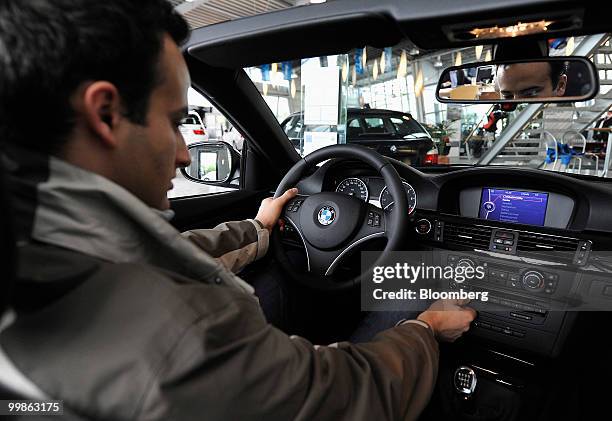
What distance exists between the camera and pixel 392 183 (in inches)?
57.4

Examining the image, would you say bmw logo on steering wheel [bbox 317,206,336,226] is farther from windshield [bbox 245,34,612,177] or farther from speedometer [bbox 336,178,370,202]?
windshield [bbox 245,34,612,177]

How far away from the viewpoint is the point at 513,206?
159cm

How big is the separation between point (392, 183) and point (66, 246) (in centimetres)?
110

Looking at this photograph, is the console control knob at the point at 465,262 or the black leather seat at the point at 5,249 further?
the console control knob at the point at 465,262

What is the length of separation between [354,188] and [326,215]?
0.85ft

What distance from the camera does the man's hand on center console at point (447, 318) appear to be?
1.18 m

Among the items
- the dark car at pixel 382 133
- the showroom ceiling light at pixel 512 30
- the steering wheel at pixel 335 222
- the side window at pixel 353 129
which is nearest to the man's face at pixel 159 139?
the showroom ceiling light at pixel 512 30

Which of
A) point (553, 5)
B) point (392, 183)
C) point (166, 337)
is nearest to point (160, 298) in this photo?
point (166, 337)

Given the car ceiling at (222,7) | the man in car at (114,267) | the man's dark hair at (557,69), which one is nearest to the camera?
the man in car at (114,267)

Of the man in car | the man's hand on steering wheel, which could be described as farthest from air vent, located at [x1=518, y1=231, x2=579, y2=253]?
the man in car

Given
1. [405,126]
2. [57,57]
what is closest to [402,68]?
[405,126]

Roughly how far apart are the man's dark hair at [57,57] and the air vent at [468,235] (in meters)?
1.31

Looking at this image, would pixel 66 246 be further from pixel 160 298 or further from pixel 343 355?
pixel 343 355

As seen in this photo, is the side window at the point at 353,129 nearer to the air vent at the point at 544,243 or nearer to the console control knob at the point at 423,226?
the console control knob at the point at 423,226
